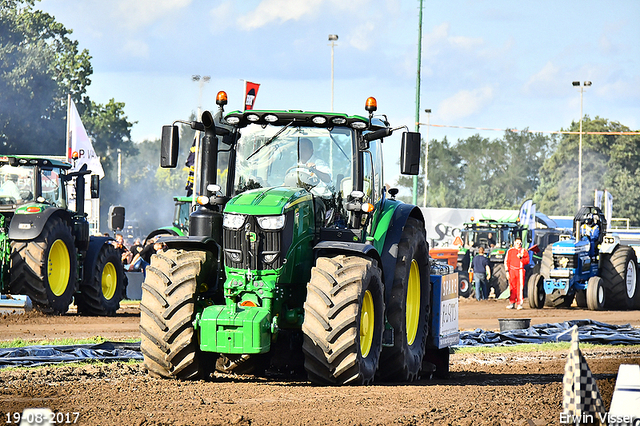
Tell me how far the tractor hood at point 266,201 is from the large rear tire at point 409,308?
1386mm

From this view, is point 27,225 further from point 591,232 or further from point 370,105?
point 591,232

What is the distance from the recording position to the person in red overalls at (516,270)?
23.6m

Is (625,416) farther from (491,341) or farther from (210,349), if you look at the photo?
(491,341)

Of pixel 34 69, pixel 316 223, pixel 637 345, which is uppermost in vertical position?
pixel 34 69

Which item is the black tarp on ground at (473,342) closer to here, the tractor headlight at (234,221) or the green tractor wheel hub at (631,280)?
the tractor headlight at (234,221)

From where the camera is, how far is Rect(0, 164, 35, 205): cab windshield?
15.5 m

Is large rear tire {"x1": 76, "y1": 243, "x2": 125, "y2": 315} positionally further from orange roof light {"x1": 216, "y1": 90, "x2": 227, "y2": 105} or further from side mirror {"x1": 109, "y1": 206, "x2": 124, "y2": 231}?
orange roof light {"x1": 216, "y1": 90, "x2": 227, "y2": 105}

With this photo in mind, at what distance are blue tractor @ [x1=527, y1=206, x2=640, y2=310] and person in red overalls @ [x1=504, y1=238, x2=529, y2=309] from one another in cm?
47

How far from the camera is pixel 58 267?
15500 millimetres

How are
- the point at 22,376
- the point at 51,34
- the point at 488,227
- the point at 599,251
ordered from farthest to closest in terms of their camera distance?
the point at 51,34
the point at 488,227
the point at 599,251
the point at 22,376

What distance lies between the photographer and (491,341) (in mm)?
14008

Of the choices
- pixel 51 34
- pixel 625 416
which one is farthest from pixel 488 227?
pixel 51 34

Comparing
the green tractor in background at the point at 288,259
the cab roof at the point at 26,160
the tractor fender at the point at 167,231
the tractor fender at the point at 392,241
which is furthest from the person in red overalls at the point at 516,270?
the tractor fender at the point at 392,241

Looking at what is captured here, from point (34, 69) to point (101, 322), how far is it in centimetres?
3251
